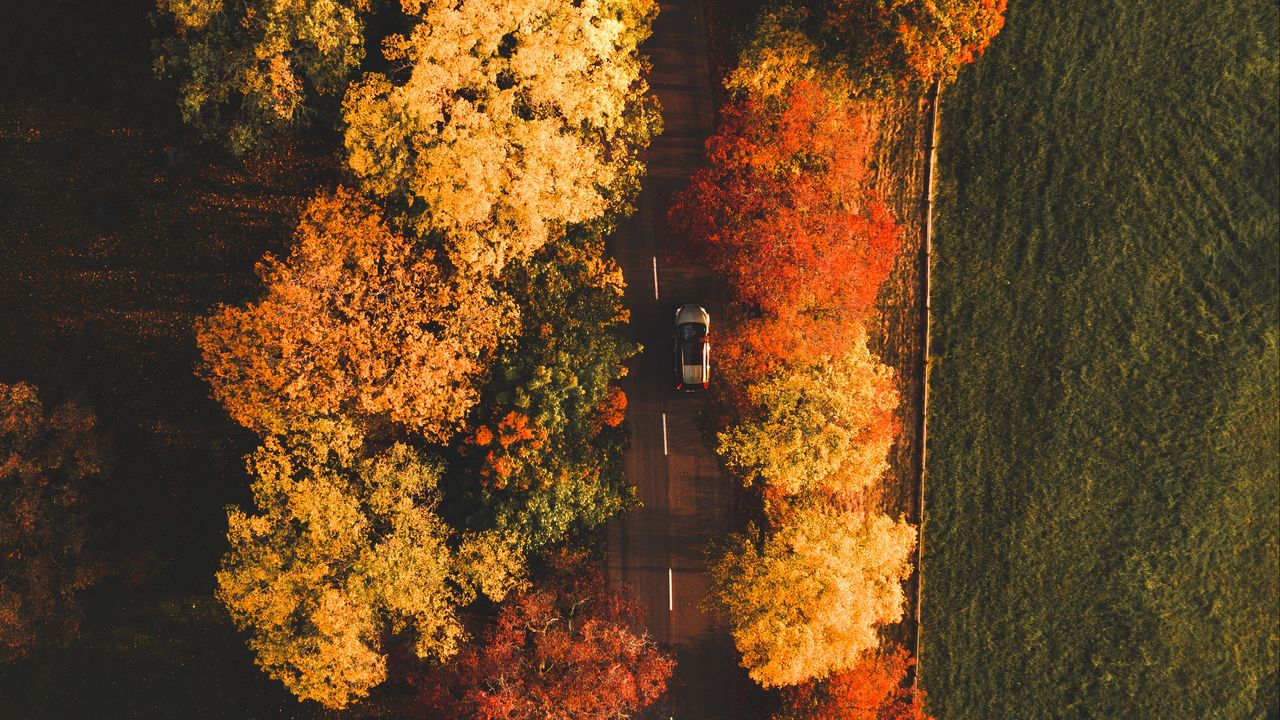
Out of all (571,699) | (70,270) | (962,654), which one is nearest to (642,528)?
(571,699)

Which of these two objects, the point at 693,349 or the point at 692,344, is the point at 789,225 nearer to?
the point at 692,344

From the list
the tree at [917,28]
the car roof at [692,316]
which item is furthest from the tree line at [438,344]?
the tree at [917,28]

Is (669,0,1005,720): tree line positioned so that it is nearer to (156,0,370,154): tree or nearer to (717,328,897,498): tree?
(717,328,897,498): tree

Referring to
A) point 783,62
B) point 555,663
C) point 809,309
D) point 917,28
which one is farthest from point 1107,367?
point 555,663

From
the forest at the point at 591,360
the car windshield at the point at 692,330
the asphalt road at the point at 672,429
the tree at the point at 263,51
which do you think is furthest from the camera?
the asphalt road at the point at 672,429

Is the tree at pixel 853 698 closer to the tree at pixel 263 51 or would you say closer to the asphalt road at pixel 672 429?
the asphalt road at pixel 672 429

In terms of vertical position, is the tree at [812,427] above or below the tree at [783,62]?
below
